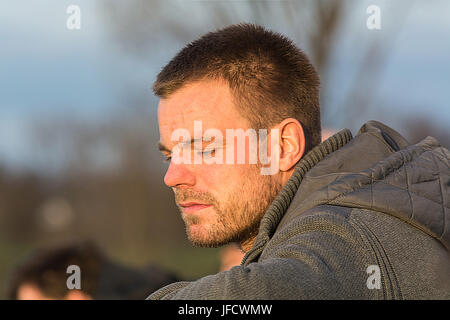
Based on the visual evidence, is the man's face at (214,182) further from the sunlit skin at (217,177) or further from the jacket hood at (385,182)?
the jacket hood at (385,182)

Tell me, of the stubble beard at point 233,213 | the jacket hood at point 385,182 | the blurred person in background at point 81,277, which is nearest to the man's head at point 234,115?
the stubble beard at point 233,213

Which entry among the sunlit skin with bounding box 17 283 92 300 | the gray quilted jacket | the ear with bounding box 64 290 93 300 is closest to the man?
the gray quilted jacket

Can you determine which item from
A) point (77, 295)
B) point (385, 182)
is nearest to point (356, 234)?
point (385, 182)

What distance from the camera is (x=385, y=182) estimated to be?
7.43 feet

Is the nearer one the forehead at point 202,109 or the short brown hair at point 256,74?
the forehead at point 202,109

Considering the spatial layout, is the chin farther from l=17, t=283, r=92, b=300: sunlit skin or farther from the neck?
l=17, t=283, r=92, b=300: sunlit skin

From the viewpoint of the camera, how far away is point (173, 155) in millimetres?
2834

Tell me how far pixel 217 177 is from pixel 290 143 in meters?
0.39

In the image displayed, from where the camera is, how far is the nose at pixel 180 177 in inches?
108

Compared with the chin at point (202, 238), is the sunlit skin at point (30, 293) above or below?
below

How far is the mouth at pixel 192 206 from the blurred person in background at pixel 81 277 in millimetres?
2084

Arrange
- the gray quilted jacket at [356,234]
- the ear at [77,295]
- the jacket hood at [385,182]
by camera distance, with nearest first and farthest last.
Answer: the gray quilted jacket at [356,234] < the jacket hood at [385,182] < the ear at [77,295]
